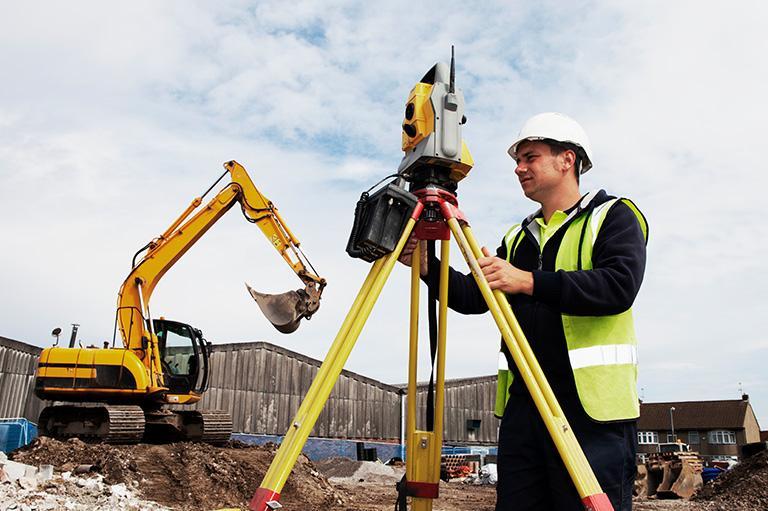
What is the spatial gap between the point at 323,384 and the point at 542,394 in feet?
2.33

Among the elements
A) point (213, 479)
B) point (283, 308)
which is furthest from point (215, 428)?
point (283, 308)

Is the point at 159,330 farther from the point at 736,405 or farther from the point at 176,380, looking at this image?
the point at 736,405

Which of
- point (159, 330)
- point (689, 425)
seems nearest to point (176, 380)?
point (159, 330)

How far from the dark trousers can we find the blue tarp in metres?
15.7

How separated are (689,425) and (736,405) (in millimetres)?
3745

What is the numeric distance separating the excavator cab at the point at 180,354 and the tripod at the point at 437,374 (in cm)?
961

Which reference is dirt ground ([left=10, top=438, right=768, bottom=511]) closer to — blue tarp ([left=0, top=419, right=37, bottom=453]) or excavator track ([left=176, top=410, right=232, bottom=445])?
excavator track ([left=176, top=410, right=232, bottom=445])

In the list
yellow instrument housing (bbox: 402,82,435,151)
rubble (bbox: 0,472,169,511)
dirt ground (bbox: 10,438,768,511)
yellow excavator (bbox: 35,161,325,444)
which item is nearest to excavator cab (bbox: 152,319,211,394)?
yellow excavator (bbox: 35,161,325,444)

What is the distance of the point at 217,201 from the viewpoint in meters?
11.0

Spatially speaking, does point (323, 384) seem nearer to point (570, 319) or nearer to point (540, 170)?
point (570, 319)

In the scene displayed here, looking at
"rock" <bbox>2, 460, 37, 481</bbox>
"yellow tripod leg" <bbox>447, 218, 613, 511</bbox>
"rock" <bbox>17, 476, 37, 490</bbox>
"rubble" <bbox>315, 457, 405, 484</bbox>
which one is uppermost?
"yellow tripod leg" <bbox>447, 218, 613, 511</bbox>

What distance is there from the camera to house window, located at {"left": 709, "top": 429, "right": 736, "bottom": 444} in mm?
45969

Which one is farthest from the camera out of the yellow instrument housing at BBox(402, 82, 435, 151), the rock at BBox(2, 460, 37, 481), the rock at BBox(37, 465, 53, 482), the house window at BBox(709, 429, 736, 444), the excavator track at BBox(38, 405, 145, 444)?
the house window at BBox(709, 429, 736, 444)

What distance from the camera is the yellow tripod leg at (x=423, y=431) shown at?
2.39m
